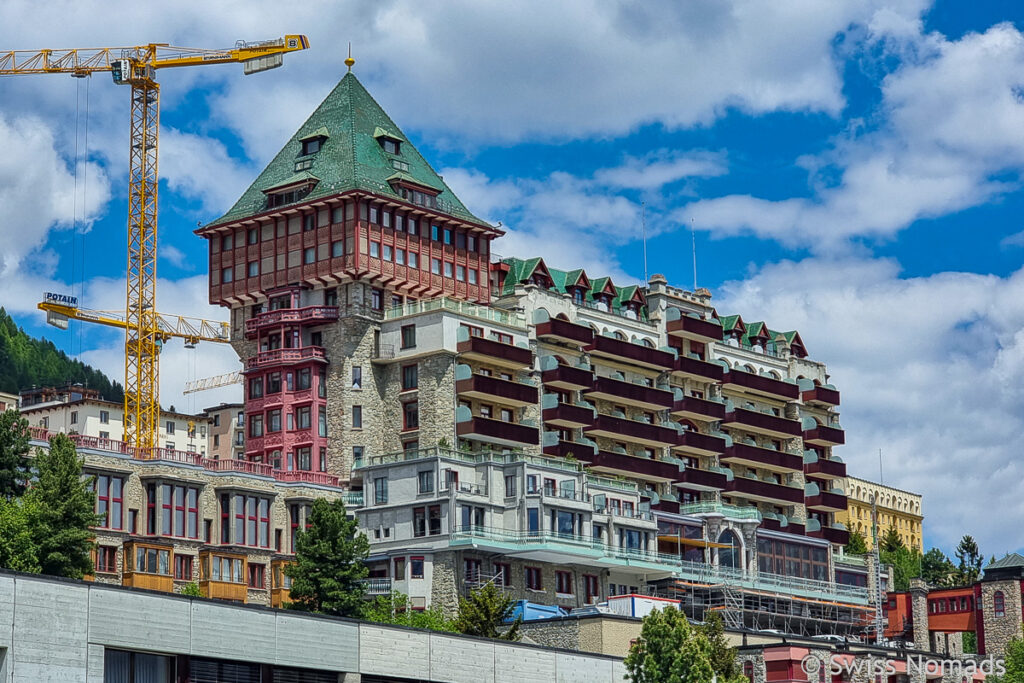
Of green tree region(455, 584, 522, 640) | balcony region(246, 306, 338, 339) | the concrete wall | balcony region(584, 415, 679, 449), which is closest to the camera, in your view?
the concrete wall

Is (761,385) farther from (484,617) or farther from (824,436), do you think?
(484,617)

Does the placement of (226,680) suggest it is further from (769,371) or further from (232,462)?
(769,371)

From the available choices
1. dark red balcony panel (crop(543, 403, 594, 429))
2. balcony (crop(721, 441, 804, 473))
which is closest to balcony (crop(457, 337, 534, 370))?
dark red balcony panel (crop(543, 403, 594, 429))

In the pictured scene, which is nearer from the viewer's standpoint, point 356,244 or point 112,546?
point 112,546

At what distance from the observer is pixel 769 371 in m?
193

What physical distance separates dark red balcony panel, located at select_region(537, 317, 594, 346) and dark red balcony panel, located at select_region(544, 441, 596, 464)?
9545 mm

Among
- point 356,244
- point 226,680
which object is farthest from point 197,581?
point 226,680

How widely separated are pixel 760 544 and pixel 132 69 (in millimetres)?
76302

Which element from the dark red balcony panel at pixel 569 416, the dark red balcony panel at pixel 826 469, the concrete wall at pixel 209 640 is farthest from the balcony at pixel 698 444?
the concrete wall at pixel 209 640

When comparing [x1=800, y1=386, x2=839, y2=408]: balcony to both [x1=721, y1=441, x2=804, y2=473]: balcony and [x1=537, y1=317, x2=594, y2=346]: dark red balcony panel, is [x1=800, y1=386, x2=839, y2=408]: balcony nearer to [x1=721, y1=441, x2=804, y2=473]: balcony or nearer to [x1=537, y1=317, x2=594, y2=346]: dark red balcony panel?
[x1=721, y1=441, x2=804, y2=473]: balcony

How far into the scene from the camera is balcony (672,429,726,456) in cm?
17362

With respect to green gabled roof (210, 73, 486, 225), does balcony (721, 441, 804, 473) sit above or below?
below

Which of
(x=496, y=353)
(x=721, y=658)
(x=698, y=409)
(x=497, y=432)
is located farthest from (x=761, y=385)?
(x=721, y=658)

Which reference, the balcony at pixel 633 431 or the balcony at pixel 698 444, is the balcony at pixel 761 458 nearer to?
the balcony at pixel 698 444
